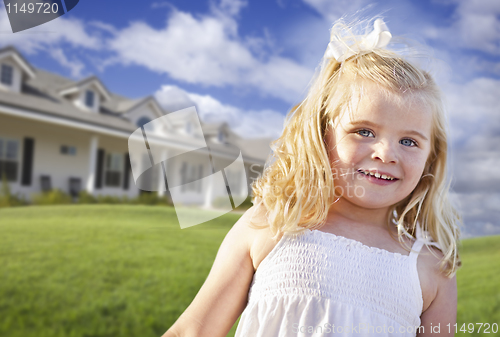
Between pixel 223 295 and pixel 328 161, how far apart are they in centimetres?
46

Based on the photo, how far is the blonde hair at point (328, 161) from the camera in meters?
1.02

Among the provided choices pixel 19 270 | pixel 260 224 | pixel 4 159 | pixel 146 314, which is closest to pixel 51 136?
pixel 4 159

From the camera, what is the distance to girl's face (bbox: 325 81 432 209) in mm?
966

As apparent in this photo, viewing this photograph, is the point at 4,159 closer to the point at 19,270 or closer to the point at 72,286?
the point at 19,270

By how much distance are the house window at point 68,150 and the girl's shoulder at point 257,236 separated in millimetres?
9820

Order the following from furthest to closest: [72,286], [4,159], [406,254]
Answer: [4,159] → [72,286] → [406,254]

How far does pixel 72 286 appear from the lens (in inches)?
187

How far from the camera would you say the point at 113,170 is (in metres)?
10.3

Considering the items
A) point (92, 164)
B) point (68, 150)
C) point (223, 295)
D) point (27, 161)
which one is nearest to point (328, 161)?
point (223, 295)

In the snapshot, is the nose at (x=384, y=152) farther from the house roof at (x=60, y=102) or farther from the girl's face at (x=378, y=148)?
the house roof at (x=60, y=102)

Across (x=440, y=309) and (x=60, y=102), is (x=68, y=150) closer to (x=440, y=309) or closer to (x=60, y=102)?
(x=60, y=102)

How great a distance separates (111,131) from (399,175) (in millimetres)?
9394

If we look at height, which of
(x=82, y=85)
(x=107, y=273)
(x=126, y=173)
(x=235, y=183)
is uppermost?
(x=82, y=85)

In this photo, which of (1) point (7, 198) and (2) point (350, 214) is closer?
(2) point (350, 214)
